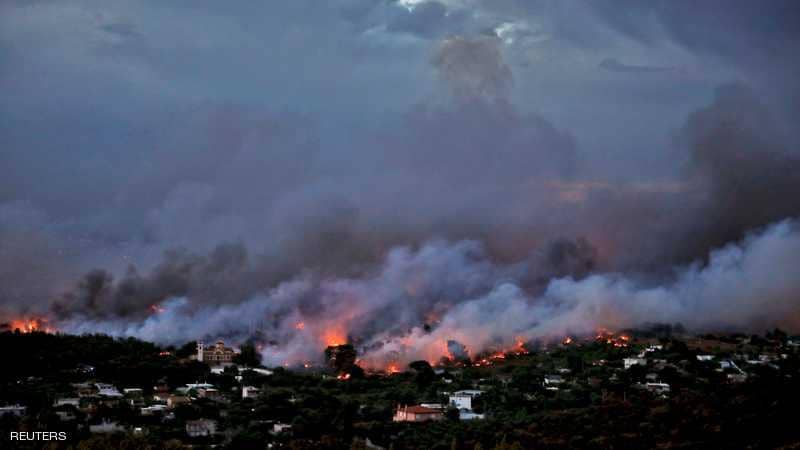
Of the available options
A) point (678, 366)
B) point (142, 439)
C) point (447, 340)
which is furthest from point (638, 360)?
point (142, 439)

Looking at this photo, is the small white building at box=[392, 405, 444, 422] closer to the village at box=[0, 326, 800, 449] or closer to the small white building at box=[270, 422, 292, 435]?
the village at box=[0, 326, 800, 449]

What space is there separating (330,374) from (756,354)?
19.7m

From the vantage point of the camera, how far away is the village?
35.6 meters

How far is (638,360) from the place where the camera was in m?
51.4

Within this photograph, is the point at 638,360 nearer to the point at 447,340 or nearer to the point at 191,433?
the point at 447,340

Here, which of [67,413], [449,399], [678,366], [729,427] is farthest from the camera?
[678,366]

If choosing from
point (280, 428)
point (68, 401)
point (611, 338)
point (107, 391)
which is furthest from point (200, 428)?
point (611, 338)

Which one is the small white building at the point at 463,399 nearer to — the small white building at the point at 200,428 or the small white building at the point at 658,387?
the small white building at the point at 658,387

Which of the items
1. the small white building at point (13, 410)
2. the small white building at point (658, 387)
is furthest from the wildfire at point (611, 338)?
the small white building at point (13, 410)
